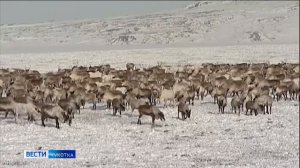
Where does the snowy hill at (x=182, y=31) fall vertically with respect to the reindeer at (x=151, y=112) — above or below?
above

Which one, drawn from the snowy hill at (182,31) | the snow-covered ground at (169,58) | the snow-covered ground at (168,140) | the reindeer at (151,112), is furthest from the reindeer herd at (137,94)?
the snowy hill at (182,31)

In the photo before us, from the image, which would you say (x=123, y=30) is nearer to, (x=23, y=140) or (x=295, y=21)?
(x=295, y=21)

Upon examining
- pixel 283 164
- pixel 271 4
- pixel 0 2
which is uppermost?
pixel 271 4

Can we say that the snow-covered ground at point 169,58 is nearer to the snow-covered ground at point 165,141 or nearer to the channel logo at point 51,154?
the snow-covered ground at point 165,141

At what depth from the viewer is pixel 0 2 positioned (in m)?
15.8

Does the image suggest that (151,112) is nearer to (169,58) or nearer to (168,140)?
(168,140)

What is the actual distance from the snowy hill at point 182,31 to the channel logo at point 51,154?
5220cm

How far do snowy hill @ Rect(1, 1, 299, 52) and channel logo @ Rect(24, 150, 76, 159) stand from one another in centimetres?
5220

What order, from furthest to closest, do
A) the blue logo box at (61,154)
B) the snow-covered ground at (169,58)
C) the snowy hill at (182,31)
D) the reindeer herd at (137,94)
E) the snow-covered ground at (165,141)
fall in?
1. the snowy hill at (182,31)
2. the snow-covered ground at (169,58)
3. the reindeer herd at (137,94)
4. the blue logo box at (61,154)
5. the snow-covered ground at (165,141)

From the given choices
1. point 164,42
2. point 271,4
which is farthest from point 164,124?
point 271,4

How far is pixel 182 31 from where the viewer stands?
7225 centimetres

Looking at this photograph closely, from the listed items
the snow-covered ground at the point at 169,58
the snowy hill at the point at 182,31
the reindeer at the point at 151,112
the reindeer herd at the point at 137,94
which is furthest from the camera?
the snowy hill at the point at 182,31

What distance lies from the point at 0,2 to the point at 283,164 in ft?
30.8

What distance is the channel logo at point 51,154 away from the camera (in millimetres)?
10414
